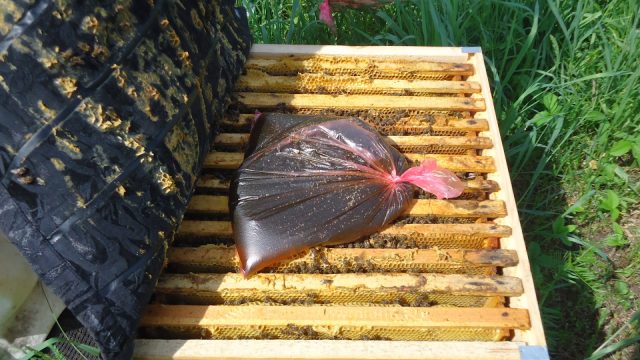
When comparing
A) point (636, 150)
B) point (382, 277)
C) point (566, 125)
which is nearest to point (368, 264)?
point (382, 277)

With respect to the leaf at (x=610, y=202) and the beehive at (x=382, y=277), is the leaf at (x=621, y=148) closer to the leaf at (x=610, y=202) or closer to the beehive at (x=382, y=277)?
the leaf at (x=610, y=202)

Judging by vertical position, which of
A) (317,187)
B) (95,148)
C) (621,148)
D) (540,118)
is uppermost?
(95,148)

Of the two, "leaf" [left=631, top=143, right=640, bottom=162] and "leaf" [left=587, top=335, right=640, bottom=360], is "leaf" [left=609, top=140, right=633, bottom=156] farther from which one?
"leaf" [left=587, top=335, right=640, bottom=360]


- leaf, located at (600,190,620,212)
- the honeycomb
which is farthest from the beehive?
leaf, located at (600,190,620,212)

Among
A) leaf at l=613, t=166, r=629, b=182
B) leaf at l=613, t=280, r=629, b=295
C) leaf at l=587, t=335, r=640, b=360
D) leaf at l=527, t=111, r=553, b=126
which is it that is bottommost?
leaf at l=613, t=280, r=629, b=295

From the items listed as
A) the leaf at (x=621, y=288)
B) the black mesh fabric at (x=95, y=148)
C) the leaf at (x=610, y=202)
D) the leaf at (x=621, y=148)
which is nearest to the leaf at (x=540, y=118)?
the leaf at (x=621, y=148)

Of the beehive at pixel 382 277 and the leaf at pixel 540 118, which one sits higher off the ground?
the beehive at pixel 382 277

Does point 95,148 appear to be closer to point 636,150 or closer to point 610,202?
point 610,202
